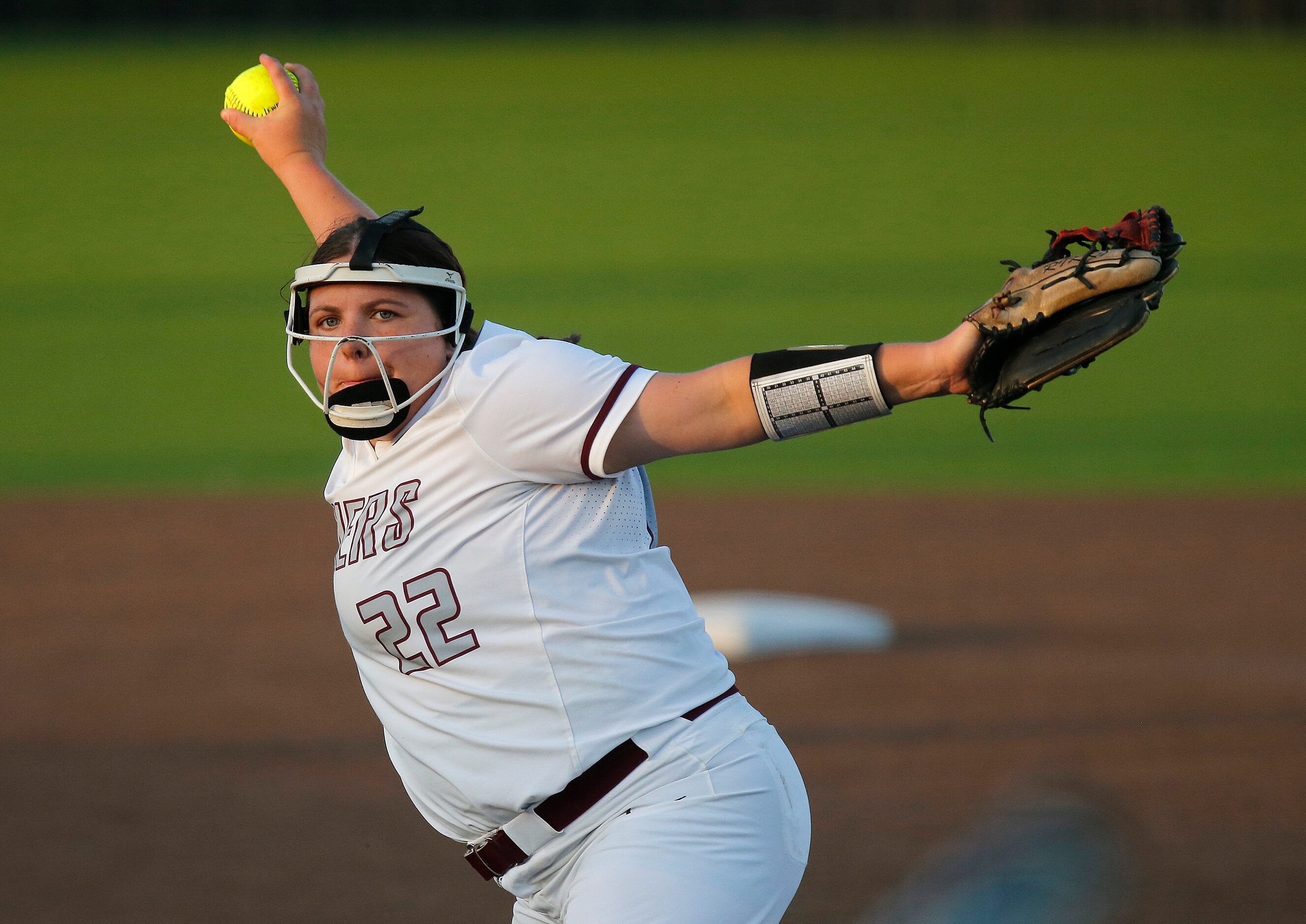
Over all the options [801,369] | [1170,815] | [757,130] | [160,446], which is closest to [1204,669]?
[1170,815]

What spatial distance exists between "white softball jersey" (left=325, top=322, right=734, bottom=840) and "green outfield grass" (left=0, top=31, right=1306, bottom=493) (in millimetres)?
8377

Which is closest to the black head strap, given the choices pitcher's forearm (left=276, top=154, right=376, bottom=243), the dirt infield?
pitcher's forearm (left=276, top=154, right=376, bottom=243)

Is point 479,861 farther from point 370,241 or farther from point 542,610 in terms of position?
point 370,241

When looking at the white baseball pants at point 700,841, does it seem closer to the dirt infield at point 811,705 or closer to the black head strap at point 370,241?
the black head strap at point 370,241

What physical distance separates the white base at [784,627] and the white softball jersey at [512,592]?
428 centimetres

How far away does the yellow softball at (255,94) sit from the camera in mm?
3303

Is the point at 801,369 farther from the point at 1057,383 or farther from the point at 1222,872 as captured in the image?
the point at 1057,383

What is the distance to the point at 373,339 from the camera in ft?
8.15

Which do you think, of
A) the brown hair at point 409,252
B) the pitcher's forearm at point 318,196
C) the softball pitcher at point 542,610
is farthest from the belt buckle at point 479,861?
the pitcher's forearm at point 318,196

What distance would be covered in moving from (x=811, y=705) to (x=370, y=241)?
4.43 metres

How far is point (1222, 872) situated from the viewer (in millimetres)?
4887

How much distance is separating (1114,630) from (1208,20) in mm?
18858

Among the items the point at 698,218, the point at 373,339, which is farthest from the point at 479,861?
the point at 698,218

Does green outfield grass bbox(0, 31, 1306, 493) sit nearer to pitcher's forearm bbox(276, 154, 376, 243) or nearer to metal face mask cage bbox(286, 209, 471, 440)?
pitcher's forearm bbox(276, 154, 376, 243)
